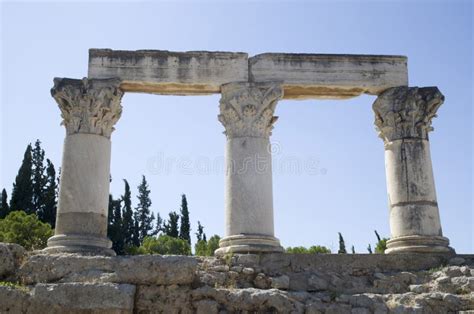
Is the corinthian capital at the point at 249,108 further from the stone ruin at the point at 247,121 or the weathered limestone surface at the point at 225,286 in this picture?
the weathered limestone surface at the point at 225,286

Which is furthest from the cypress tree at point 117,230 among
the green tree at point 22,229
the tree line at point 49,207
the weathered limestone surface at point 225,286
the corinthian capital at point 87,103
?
the weathered limestone surface at point 225,286

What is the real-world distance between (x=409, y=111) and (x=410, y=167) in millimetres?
1569

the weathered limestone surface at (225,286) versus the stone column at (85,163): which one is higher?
the stone column at (85,163)

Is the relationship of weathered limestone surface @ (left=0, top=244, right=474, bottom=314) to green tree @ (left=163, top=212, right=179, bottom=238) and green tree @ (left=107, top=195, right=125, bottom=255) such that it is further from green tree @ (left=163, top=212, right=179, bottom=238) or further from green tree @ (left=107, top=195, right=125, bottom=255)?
green tree @ (left=163, top=212, right=179, bottom=238)

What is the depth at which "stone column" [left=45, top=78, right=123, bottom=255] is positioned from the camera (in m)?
12.5

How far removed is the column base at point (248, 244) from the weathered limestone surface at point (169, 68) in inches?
168

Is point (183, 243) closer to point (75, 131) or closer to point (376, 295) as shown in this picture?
point (75, 131)

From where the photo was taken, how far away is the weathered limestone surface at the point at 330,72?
1426 cm

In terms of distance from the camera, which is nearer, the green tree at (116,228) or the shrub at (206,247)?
the green tree at (116,228)

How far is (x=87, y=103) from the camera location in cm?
1345

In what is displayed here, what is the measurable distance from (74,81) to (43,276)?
5.46 metres

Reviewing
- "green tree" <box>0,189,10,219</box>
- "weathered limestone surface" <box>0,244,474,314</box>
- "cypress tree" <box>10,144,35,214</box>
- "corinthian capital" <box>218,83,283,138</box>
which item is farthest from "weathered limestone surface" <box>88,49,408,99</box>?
"green tree" <box>0,189,10,219</box>

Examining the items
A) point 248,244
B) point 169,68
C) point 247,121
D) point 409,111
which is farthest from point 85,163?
point 409,111

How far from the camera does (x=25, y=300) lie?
31.7ft
